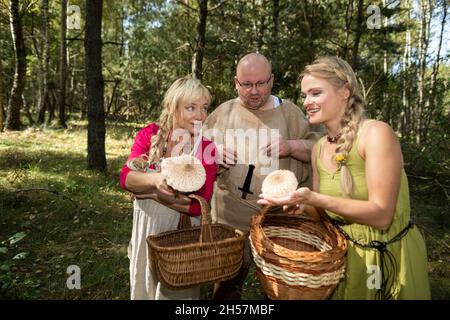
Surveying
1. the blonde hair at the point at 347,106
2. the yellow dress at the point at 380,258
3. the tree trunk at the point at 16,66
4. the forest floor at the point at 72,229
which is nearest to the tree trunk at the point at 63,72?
the tree trunk at the point at 16,66

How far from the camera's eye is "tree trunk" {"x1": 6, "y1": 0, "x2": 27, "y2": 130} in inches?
500

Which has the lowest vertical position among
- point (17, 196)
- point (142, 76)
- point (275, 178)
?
point (17, 196)

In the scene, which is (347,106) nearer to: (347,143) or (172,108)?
(347,143)

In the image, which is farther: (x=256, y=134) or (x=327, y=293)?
(x=256, y=134)

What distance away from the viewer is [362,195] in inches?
78.0

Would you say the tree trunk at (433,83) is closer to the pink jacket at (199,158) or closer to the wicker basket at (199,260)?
the pink jacket at (199,158)

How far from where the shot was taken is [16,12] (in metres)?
12.6

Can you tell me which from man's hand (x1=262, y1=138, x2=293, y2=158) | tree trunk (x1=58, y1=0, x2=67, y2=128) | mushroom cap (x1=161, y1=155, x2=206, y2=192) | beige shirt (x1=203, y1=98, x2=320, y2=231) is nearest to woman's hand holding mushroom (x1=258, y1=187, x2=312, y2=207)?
mushroom cap (x1=161, y1=155, x2=206, y2=192)

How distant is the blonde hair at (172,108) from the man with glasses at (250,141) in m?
0.51

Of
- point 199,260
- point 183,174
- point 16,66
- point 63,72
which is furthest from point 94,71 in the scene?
point 63,72

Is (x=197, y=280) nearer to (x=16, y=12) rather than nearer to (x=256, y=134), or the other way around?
(x=256, y=134)

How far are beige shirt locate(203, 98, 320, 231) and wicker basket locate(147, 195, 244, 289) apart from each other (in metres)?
0.84
